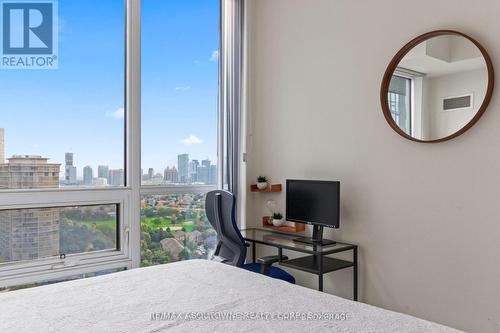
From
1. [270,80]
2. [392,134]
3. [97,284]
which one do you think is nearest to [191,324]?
[97,284]

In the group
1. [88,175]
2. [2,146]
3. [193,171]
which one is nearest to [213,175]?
[193,171]

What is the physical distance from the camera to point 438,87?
104 inches

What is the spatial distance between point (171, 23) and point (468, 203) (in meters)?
2.61

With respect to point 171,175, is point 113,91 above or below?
above

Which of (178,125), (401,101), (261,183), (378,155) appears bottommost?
(261,183)

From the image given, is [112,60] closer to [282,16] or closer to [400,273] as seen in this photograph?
[282,16]

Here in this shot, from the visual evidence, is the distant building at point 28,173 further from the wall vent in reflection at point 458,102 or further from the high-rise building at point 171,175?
the wall vent in reflection at point 458,102

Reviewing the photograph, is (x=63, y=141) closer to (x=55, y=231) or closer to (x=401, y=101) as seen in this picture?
(x=55, y=231)

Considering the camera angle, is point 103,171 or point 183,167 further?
point 183,167

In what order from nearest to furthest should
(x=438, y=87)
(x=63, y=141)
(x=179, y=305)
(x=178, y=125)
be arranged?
1. (x=179, y=305)
2. (x=438, y=87)
3. (x=63, y=141)
4. (x=178, y=125)

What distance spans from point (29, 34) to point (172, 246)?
193 cm

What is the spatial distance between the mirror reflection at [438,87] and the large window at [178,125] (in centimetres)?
162

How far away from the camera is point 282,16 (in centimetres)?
364

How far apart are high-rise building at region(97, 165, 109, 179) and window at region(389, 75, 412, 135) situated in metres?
2.14
